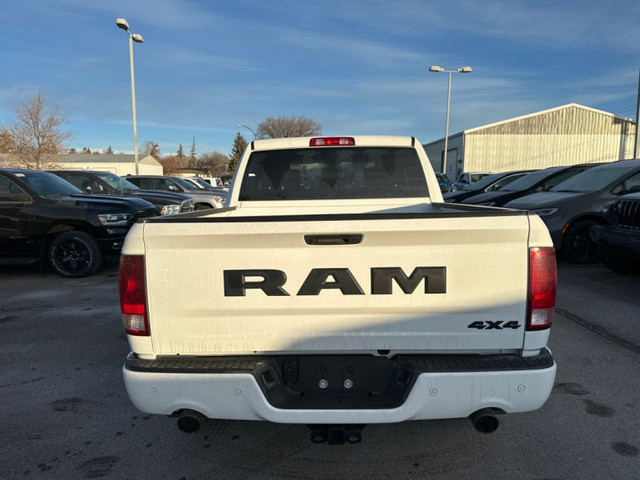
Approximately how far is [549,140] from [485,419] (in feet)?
164

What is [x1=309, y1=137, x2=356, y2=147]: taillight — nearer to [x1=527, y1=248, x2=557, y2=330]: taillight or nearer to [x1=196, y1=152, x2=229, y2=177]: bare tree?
[x1=527, y1=248, x2=557, y2=330]: taillight

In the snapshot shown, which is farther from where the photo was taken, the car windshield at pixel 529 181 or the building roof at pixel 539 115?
the building roof at pixel 539 115

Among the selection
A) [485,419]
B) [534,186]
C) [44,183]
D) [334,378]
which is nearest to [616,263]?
[534,186]

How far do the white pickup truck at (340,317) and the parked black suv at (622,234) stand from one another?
483 centimetres

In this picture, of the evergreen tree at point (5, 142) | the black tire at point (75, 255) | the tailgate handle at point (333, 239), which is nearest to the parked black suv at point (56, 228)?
the black tire at point (75, 255)

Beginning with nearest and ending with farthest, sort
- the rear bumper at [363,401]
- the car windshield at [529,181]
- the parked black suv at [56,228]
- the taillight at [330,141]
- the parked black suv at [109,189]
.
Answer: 1. the rear bumper at [363,401]
2. the taillight at [330,141]
3. the parked black suv at [56,228]
4. the parked black suv at [109,189]
5. the car windshield at [529,181]

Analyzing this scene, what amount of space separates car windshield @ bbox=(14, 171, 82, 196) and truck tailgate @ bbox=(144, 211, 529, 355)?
22.2 feet

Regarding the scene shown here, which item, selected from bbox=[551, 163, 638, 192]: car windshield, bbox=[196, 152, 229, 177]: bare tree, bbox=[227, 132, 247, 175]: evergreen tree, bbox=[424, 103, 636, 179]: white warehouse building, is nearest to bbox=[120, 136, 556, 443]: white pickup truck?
bbox=[551, 163, 638, 192]: car windshield

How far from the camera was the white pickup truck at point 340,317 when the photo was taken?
6.54ft

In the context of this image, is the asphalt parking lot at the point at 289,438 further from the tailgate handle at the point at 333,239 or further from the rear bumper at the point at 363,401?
the tailgate handle at the point at 333,239

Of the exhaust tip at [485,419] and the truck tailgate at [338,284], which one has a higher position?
the truck tailgate at [338,284]

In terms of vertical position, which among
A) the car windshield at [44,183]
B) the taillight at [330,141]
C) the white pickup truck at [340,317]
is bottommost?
the white pickup truck at [340,317]

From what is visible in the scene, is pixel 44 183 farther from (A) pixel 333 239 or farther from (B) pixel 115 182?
(A) pixel 333 239

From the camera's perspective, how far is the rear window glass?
3777mm
